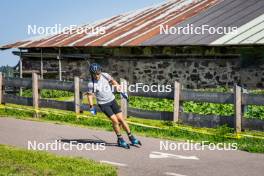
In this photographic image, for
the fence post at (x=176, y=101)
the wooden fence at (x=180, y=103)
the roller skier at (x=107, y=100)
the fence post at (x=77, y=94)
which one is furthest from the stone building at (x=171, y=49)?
the roller skier at (x=107, y=100)

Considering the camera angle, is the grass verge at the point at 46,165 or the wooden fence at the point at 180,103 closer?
the grass verge at the point at 46,165

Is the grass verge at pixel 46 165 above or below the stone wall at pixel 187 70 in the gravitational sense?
below

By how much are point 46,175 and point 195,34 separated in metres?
17.2

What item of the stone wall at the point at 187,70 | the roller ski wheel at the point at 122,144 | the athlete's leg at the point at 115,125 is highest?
the stone wall at the point at 187,70

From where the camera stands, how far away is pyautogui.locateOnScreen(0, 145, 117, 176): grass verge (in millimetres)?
8211

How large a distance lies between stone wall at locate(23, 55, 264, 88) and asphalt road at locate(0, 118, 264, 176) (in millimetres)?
10266

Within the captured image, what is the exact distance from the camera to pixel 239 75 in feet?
74.2

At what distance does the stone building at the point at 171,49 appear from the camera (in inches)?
882

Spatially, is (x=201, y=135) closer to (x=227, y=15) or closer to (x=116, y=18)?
(x=227, y=15)

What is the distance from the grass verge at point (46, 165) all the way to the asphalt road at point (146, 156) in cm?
42

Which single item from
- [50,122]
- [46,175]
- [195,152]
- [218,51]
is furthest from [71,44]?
[46,175]

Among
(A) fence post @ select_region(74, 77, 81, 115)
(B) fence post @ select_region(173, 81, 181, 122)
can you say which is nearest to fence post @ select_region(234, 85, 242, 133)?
(B) fence post @ select_region(173, 81, 181, 122)

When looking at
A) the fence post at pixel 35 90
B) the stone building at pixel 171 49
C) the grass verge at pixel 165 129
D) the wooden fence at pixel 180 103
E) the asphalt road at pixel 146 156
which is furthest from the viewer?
the stone building at pixel 171 49

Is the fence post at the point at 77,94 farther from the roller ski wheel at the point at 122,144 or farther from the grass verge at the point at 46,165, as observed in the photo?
the grass verge at the point at 46,165
